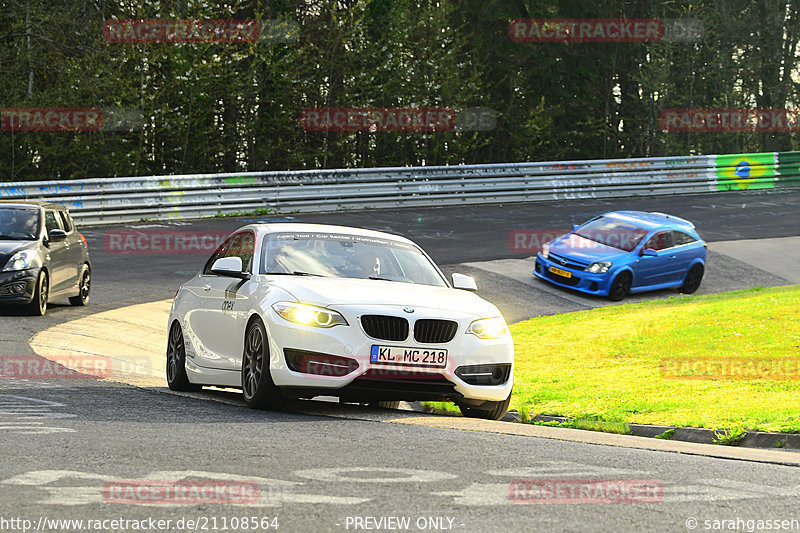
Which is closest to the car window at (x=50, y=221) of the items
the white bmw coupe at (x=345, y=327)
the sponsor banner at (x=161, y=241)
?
the sponsor banner at (x=161, y=241)

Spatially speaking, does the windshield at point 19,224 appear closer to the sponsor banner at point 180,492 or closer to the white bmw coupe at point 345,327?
the white bmw coupe at point 345,327

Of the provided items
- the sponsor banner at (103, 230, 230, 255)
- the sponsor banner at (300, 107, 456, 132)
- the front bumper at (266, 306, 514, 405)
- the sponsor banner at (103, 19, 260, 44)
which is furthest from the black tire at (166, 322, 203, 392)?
the sponsor banner at (300, 107, 456, 132)

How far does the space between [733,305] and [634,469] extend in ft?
43.1

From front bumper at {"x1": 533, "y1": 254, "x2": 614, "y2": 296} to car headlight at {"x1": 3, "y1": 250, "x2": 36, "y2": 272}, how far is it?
36.6ft

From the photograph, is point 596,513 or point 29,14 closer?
point 596,513

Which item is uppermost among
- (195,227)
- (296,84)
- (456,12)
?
(456,12)

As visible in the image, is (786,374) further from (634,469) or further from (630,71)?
(630,71)

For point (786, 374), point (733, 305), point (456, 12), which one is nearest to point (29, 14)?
point (456, 12)

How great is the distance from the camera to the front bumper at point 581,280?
23.8 meters

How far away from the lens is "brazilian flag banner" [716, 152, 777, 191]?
4081 centimetres

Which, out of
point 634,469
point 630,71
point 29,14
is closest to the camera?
point 634,469

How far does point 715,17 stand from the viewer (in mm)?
50031

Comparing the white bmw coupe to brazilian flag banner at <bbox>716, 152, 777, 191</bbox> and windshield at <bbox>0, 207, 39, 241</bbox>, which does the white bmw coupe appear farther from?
brazilian flag banner at <bbox>716, 152, 777, 191</bbox>

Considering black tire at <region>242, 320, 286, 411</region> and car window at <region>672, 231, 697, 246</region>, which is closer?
black tire at <region>242, 320, 286, 411</region>
